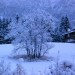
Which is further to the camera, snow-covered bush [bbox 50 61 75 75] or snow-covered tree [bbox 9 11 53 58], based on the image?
snow-covered tree [bbox 9 11 53 58]

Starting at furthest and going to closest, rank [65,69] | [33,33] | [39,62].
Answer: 1. [33,33]
2. [39,62]
3. [65,69]

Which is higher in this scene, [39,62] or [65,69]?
[65,69]

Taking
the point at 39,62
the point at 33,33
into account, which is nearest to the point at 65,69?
the point at 39,62

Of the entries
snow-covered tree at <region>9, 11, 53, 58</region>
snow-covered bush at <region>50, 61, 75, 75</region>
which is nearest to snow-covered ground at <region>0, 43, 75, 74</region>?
snow-covered tree at <region>9, 11, 53, 58</region>

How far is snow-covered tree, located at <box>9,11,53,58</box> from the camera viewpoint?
19.3 metres

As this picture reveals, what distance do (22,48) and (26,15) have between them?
262 centimetres

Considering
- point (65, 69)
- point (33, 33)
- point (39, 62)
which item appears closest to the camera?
point (65, 69)

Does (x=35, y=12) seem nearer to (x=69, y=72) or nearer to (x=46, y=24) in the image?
(x=46, y=24)

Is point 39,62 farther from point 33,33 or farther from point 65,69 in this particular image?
point 65,69

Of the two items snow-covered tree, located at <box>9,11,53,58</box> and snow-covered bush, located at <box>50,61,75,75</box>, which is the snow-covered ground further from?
snow-covered bush, located at <box>50,61,75,75</box>

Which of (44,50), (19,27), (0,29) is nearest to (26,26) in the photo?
(19,27)

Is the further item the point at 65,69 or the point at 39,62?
the point at 39,62

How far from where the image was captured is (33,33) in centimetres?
1925

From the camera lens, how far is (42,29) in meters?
19.5
